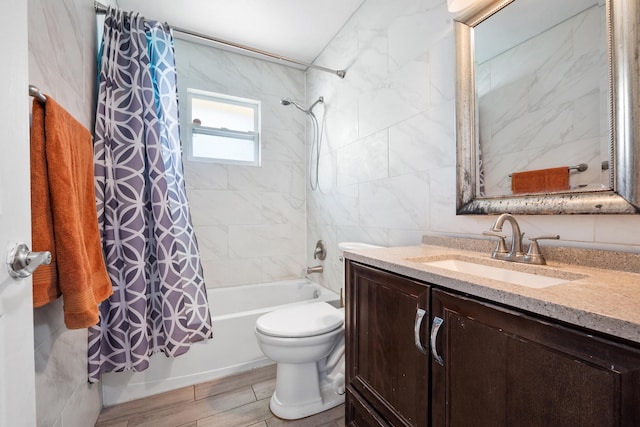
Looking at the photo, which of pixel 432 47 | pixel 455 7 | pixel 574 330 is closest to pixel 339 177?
pixel 432 47

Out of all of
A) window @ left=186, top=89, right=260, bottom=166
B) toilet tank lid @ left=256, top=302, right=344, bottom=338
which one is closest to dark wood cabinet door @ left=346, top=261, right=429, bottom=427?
toilet tank lid @ left=256, top=302, right=344, bottom=338

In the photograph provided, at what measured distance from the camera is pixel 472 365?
68 centimetres

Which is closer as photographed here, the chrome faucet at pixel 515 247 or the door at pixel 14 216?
the door at pixel 14 216

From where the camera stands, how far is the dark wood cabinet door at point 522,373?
0.46m

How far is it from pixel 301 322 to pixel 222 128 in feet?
6.00

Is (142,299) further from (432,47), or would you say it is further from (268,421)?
(432,47)

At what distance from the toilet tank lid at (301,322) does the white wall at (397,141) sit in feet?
1.77

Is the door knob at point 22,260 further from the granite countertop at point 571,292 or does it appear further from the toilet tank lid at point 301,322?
the toilet tank lid at point 301,322

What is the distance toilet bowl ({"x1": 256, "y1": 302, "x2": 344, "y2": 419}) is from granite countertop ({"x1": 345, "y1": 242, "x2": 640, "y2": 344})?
0.66 meters

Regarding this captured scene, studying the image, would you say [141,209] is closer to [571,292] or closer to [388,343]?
[388,343]

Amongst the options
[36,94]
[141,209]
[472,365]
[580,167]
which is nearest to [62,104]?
[36,94]

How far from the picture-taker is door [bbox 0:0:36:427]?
487 mm

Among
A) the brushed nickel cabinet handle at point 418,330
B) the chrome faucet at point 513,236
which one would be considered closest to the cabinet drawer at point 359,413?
the brushed nickel cabinet handle at point 418,330

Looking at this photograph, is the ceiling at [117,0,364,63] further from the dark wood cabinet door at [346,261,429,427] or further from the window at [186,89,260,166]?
the dark wood cabinet door at [346,261,429,427]
